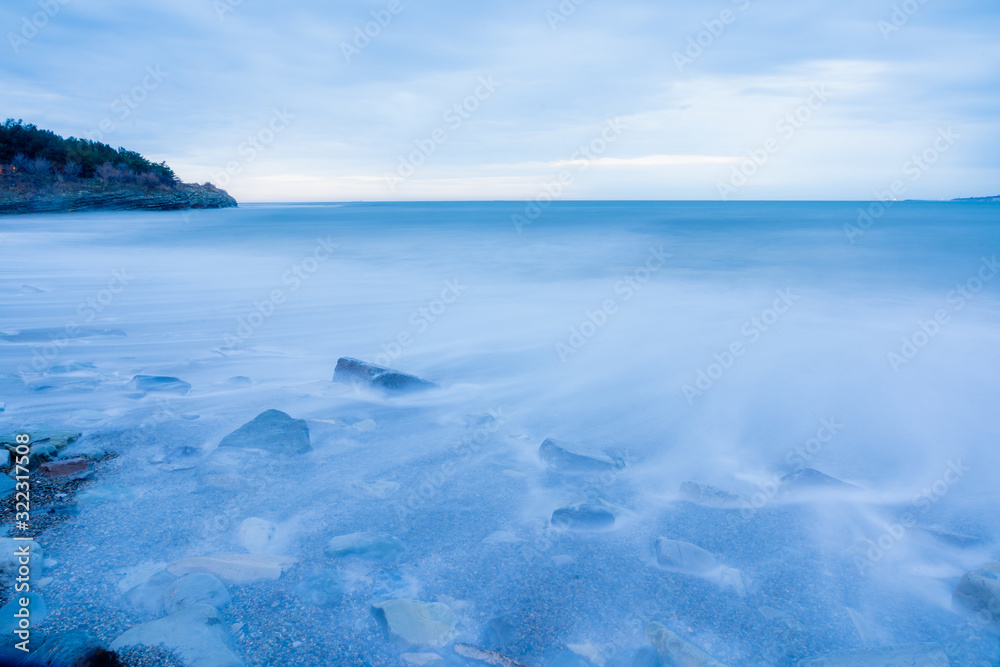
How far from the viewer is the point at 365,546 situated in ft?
9.46

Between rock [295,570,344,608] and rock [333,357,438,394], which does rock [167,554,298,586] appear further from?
rock [333,357,438,394]

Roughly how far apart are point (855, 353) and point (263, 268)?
14499 mm

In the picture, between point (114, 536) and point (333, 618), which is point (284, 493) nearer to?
point (114, 536)

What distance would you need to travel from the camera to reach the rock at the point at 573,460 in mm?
3844

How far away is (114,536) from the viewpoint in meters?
2.89

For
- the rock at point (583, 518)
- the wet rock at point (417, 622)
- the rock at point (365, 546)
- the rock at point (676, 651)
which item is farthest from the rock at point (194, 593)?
the rock at point (676, 651)

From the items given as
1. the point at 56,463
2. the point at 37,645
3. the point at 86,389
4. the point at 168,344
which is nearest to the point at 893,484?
the point at 37,645

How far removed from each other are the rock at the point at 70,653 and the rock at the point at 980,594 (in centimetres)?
362

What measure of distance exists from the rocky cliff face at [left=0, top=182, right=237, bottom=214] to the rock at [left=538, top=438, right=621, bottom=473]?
41762mm

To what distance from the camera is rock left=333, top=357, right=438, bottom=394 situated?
5.20 meters

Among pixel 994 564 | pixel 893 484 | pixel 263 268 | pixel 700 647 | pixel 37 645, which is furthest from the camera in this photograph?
pixel 263 268

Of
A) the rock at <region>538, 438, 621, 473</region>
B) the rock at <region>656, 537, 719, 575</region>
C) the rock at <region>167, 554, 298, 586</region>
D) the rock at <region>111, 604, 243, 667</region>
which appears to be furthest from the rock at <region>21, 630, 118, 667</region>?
the rock at <region>538, 438, 621, 473</region>

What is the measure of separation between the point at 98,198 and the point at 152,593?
47.2 metres

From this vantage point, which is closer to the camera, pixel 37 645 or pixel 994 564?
pixel 37 645
